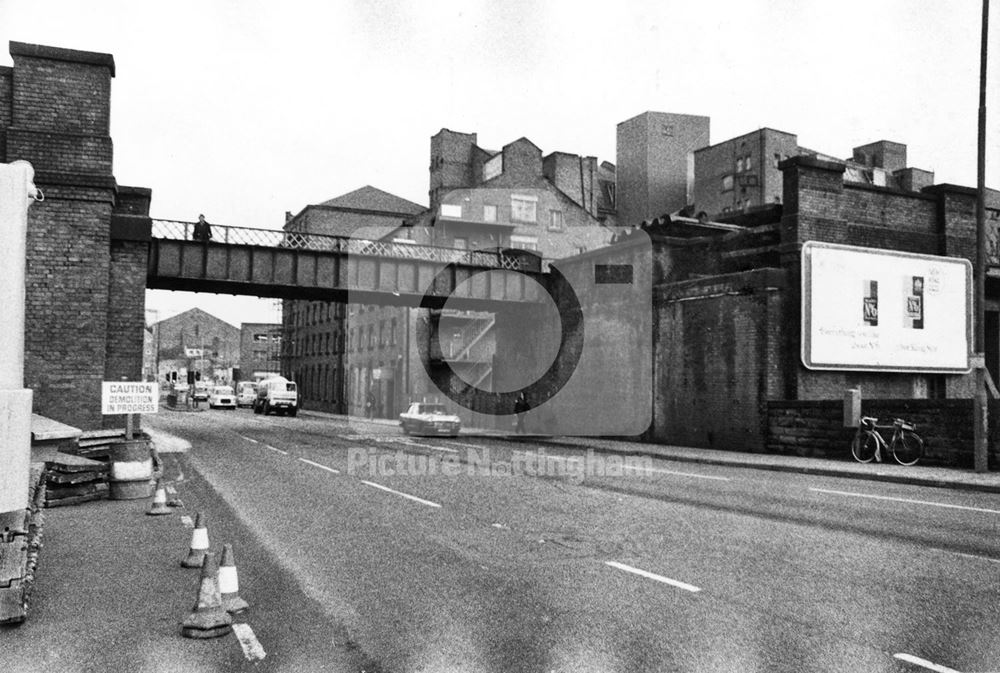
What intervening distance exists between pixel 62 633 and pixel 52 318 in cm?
1760

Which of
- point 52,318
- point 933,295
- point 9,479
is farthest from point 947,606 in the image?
point 933,295

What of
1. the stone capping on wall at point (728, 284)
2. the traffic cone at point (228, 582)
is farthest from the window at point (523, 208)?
the traffic cone at point (228, 582)

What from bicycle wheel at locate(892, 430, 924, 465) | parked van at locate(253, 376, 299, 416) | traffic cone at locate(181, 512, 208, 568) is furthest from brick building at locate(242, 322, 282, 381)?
traffic cone at locate(181, 512, 208, 568)

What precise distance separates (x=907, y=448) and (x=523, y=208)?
45.9 metres

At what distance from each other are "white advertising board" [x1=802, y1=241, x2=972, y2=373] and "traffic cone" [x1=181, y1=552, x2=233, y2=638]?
22073 millimetres

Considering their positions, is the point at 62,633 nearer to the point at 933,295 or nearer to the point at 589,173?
the point at 933,295

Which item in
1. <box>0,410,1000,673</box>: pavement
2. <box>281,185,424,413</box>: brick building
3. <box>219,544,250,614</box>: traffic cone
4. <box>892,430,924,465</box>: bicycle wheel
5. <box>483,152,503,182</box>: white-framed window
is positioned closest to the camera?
<box>0,410,1000,673</box>: pavement

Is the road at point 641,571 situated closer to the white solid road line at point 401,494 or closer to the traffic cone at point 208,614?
the white solid road line at point 401,494

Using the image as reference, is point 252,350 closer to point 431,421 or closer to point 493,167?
point 493,167

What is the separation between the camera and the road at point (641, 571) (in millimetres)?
5648

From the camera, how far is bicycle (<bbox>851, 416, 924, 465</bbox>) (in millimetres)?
20688

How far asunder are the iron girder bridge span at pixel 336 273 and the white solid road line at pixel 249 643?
1028 inches

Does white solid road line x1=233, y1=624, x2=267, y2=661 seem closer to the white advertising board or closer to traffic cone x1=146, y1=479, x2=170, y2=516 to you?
traffic cone x1=146, y1=479, x2=170, y2=516

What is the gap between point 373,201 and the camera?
7850cm
